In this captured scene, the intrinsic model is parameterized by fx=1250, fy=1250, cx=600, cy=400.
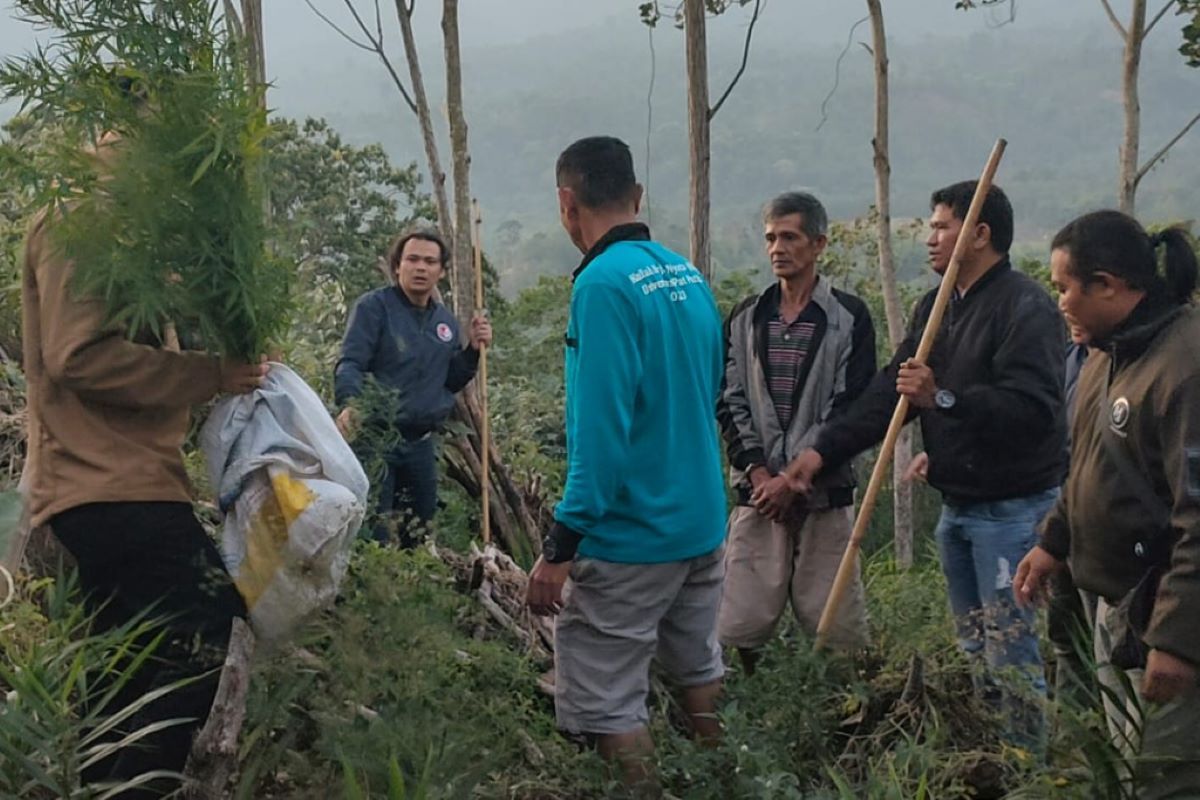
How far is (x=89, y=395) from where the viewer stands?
2869 millimetres

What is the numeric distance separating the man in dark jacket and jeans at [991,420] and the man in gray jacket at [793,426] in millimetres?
360

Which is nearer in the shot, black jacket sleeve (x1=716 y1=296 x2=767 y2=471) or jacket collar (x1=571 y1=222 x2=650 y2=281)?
jacket collar (x1=571 y1=222 x2=650 y2=281)

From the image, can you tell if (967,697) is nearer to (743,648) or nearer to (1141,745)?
(743,648)

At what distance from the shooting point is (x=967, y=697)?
4.08 m

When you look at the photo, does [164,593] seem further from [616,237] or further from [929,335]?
[929,335]

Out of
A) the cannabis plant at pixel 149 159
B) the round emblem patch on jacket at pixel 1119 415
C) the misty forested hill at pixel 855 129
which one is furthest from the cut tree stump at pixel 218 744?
the misty forested hill at pixel 855 129

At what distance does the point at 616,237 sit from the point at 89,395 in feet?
4.66

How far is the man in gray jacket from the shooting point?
4457 mm

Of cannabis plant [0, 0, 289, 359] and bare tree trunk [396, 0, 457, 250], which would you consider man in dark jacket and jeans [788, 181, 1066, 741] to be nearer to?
cannabis plant [0, 0, 289, 359]

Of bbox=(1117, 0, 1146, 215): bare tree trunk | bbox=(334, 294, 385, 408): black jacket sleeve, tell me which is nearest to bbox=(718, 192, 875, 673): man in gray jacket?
bbox=(334, 294, 385, 408): black jacket sleeve

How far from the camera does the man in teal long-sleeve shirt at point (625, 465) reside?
331 cm

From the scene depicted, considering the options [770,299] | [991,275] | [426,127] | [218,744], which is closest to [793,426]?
[770,299]

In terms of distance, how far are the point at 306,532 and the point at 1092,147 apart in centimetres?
13926

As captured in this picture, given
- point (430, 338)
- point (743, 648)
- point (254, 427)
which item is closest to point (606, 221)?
point (254, 427)
